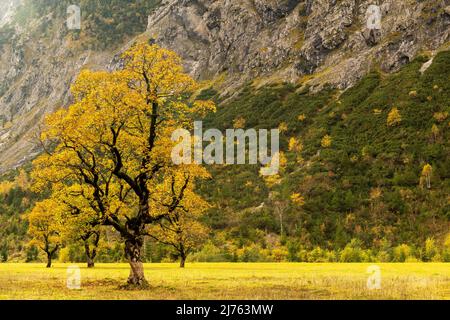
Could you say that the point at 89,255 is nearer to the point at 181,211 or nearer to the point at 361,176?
the point at 181,211

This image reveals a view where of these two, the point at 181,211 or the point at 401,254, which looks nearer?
the point at 181,211

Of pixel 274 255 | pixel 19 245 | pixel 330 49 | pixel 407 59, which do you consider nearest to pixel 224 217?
pixel 274 255

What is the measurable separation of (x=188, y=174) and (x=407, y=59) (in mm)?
139476

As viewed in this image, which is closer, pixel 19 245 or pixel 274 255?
pixel 274 255

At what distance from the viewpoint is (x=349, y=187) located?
11188cm

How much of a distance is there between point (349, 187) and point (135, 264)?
290 ft

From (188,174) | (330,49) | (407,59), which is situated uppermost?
(330,49)

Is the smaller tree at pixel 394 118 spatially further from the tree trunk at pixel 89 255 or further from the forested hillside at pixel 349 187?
the tree trunk at pixel 89 255

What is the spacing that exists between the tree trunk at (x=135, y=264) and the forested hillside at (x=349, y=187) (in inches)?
2042

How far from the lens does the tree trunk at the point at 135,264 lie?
29.0m

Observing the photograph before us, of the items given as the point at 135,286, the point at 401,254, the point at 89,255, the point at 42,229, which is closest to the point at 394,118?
the point at 401,254

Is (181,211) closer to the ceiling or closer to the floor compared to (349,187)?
closer to the floor
